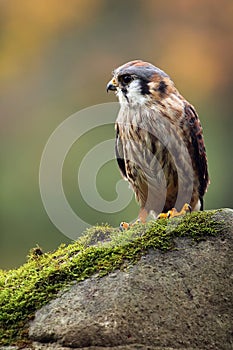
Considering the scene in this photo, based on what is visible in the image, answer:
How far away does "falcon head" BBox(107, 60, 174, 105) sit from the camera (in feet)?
11.4

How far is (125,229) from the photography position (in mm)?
2930

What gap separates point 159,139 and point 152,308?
1.32 metres

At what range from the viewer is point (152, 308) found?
2.32m

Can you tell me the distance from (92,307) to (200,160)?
60.6 inches

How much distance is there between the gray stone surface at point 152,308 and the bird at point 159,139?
86cm

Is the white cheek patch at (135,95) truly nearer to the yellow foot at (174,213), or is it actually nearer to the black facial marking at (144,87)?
the black facial marking at (144,87)

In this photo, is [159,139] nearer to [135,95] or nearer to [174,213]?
[135,95]

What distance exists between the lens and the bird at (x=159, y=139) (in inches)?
135

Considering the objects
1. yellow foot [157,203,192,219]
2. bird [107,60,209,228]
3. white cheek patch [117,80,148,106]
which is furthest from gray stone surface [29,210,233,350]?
white cheek patch [117,80,148,106]

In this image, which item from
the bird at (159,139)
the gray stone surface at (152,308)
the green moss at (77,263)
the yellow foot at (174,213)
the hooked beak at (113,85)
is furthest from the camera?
the hooked beak at (113,85)

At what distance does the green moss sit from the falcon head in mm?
969

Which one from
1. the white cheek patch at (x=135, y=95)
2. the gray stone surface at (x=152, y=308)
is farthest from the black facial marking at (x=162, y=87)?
the gray stone surface at (x=152, y=308)

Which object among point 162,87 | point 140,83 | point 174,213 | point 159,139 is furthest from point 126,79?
point 174,213

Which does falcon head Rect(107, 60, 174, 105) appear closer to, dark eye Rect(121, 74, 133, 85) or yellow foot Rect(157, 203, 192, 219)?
dark eye Rect(121, 74, 133, 85)
